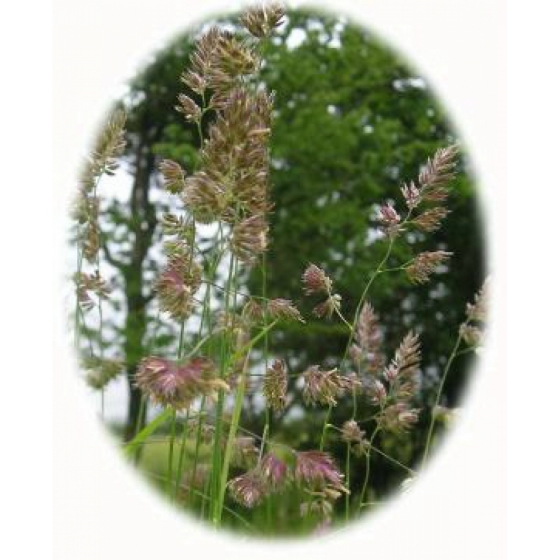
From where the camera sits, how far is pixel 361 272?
6.05 m

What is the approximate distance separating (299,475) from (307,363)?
513 cm

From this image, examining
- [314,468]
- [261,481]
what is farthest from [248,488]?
[314,468]

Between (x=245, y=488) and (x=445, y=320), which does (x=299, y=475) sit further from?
(x=445, y=320)

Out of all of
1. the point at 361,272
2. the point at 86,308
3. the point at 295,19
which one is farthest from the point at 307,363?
the point at 86,308

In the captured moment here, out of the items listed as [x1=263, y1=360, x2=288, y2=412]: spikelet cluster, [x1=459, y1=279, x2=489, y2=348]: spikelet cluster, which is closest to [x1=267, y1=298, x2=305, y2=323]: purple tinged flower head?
[x1=263, y1=360, x2=288, y2=412]: spikelet cluster

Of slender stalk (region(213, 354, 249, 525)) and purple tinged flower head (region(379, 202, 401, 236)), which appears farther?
purple tinged flower head (region(379, 202, 401, 236))

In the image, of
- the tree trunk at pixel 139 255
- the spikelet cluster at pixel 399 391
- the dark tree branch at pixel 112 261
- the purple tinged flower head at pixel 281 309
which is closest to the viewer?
the purple tinged flower head at pixel 281 309

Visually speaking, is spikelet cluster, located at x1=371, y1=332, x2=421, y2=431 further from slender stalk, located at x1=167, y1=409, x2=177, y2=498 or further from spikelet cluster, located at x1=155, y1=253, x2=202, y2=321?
spikelet cluster, located at x1=155, y1=253, x2=202, y2=321

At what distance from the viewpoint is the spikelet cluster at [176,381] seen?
124cm

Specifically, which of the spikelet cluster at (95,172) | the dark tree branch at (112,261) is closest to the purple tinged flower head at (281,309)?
the spikelet cluster at (95,172)

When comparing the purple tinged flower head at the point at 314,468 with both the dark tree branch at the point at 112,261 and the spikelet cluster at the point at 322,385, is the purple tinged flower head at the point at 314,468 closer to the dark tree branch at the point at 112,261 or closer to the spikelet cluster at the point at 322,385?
the spikelet cluster at the point at 322,385

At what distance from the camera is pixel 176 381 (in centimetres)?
124

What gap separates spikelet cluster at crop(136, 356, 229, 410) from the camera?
1.24 metres

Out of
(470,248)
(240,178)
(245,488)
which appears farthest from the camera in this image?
(470,248)
